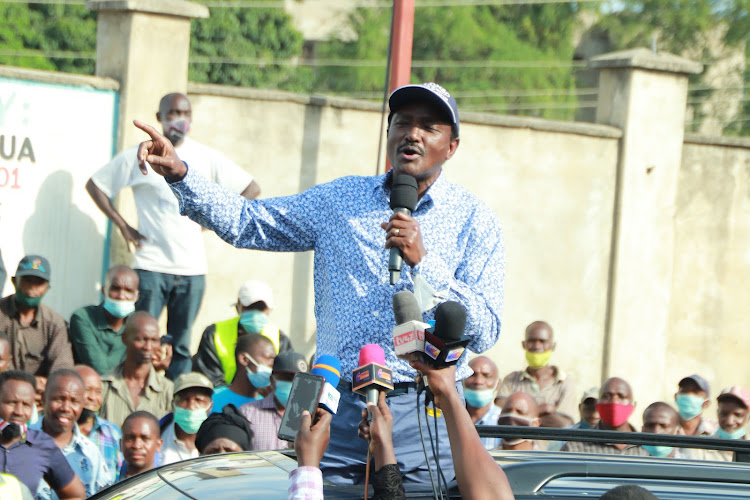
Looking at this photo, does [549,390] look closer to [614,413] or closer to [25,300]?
[614,413]

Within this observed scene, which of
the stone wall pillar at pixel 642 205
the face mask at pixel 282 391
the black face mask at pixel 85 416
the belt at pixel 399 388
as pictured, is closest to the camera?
the belt at pixel 399 388

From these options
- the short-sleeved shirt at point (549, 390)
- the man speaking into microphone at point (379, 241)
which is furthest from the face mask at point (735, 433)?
the man speaking into microphone at point (379, 241)

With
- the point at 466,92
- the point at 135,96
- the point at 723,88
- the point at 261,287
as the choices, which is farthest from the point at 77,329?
the point at 723,88

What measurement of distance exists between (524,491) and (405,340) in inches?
22.0

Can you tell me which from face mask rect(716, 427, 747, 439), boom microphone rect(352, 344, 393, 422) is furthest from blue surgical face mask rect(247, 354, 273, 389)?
boom microphone rect(352, 344, 393, 422)

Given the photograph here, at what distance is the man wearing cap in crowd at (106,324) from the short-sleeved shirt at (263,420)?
4.24 feet

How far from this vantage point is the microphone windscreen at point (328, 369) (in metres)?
3.23

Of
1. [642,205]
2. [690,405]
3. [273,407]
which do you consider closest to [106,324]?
[273,407]

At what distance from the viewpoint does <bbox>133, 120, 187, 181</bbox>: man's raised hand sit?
3.56 m

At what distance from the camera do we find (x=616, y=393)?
8.22 metres

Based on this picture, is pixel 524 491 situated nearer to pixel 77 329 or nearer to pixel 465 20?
pixel 77 329

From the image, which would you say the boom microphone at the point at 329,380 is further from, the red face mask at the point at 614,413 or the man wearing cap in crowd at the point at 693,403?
the man wearing cap in crowd at the point at 693,403

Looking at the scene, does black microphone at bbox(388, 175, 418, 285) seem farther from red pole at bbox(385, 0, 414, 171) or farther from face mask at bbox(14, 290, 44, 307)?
red pole at bbox(385, 0, 414, 171)

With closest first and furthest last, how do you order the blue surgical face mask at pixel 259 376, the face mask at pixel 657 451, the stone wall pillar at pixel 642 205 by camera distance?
the face mask at pixel 657 451 → the blue surgical face mask at pixel 259 376 → the stone wall pillar at pixel 642 205
